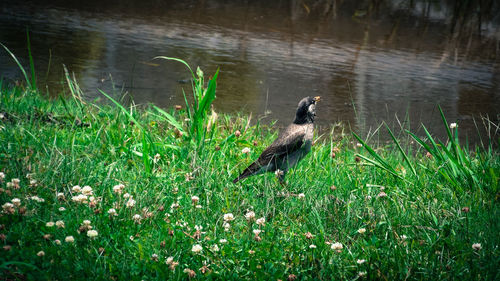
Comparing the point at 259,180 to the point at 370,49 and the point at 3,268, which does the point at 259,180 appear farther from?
the point at 370,49

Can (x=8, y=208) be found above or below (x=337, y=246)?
above

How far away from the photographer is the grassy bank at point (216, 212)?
277cm

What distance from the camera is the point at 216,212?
337 cm

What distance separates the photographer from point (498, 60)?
33.3 ft

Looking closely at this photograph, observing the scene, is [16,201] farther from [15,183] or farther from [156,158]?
[156,158]

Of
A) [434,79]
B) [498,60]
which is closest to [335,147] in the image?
[434,79]

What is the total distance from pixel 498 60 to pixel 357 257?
8531 millimetres

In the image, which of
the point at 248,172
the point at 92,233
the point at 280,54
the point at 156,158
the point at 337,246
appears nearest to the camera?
the point at 92,233

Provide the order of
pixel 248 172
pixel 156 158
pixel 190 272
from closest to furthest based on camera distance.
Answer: pixel 190 272
pixel 248 172
pixel 156 158

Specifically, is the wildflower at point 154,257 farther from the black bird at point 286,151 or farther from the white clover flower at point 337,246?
the black bird at point 286,151

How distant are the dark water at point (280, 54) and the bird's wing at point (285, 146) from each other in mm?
1165

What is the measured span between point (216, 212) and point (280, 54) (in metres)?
5.86

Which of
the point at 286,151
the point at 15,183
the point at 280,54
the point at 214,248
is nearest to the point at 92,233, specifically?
the point at 214,248

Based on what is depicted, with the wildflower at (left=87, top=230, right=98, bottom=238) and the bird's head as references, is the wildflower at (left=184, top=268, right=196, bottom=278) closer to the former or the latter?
the wildflower at (left=87, top=230, right=98, bottom=238)
